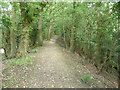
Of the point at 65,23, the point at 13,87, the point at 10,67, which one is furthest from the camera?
the point at 65,23

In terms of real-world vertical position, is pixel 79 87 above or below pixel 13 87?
below

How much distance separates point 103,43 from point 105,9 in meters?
2.76

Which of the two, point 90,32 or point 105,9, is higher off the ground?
point 105,9

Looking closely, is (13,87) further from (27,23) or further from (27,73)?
(27,23)

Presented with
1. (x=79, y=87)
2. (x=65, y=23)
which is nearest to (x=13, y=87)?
(x=79, y=87)

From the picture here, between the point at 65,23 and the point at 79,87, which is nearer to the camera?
the point at 79,87

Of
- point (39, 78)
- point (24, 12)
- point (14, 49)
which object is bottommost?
point (39, 78)

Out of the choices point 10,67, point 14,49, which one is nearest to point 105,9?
point 10,67

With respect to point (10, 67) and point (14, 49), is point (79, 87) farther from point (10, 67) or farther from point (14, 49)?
point (14, 49)

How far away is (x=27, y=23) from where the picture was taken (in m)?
7.79

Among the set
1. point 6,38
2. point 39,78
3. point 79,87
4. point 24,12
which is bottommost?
point 79,87

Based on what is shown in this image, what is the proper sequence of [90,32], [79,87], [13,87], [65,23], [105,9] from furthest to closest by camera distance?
[65,23] → [90,32] → [105,9] → [79,87] → [13,87]

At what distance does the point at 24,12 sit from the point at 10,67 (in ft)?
12.2

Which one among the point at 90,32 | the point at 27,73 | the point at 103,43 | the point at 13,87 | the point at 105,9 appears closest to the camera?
the point at 13,87
